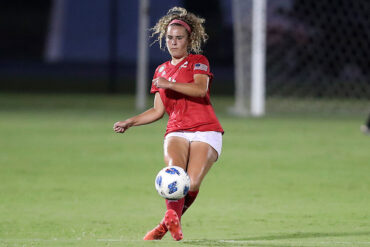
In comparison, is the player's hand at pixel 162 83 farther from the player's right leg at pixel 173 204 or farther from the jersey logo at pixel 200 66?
the player's right leg at pixel 173 204

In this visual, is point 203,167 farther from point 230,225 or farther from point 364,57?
point 364,57

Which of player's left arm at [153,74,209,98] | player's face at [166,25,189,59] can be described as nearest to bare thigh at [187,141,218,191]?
player's left arm at [153,74,209,98]

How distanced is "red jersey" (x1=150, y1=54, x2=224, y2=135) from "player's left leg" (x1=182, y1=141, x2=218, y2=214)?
0.50 ft

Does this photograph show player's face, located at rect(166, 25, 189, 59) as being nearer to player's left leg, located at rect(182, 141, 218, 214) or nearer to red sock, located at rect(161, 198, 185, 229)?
player's left leg, located at rect(182, 141, 218, 214)

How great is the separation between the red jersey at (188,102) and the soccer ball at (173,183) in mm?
526

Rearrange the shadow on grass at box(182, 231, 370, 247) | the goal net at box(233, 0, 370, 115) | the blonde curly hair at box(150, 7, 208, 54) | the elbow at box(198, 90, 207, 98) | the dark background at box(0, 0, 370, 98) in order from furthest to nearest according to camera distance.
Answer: the dark background at box(0, 0, 370, 98), the goal net at box(233, 0, 370, 115), the blonde curly hair at box(150, 7, 208, 54), the elbow at box(198, 90, 207, 98), the shadow on grass at box(182, 231, 370, 247)

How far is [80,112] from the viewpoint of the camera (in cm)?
2114

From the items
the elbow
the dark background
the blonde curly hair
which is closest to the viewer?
the elbow

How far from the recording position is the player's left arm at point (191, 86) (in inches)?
254

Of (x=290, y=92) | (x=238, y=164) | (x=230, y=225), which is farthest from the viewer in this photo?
(x=290, y=92)

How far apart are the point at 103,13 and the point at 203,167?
36.8 metres

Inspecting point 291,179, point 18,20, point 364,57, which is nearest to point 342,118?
point 364,57

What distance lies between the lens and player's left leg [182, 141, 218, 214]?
669cm

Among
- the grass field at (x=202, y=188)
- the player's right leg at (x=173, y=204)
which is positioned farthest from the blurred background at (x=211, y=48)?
the player's right leg at (x=173, y=204)
